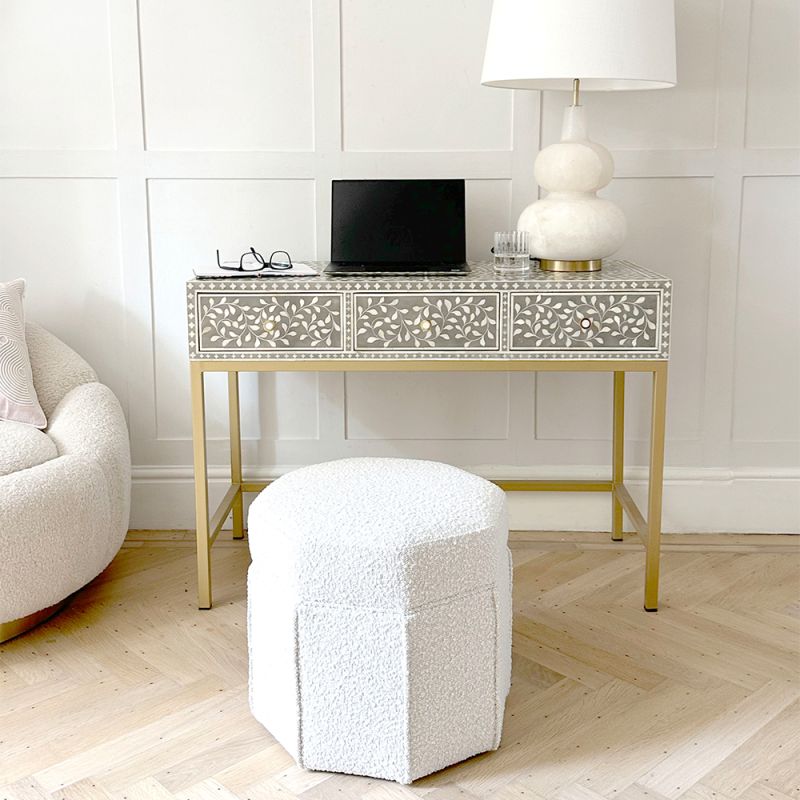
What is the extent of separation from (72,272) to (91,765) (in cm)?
144

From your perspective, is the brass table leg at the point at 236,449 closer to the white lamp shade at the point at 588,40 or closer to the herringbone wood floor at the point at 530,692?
the herringbone wood floor at the point at 530,692

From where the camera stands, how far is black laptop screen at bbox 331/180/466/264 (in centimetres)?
242

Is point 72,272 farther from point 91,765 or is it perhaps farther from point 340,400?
point 91,765

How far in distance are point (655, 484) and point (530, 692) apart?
0.59m

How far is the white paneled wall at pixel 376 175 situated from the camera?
8.59 feet

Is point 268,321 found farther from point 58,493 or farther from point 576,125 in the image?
point 576,125

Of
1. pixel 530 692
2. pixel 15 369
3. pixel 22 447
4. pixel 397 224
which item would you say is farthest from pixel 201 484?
pixel 530 692

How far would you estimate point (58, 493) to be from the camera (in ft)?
7.13

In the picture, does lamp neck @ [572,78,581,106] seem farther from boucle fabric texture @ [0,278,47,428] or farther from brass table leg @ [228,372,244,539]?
boucle fabric texture @ [0,278,47,428]

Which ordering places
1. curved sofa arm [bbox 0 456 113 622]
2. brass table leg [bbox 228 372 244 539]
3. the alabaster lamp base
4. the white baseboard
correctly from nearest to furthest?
curved sofa arm [bbox 0 456 113 622] < the alabaster lamp base < brass table leg [bbox 228 372 244 539] < the white baseboard

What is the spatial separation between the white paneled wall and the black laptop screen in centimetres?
25

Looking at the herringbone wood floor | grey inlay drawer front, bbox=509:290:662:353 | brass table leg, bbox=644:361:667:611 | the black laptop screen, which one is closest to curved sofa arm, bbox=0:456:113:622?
the herringbone wood floor

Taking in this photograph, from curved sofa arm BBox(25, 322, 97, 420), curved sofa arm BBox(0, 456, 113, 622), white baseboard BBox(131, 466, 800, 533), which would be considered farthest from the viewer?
white baseboard BBox(131, 466, 800, 533)

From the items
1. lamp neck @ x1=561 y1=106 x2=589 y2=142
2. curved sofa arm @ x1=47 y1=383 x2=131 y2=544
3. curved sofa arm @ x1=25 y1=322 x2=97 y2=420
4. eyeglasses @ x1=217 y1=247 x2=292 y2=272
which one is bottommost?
curved sofa arm @ x1=47 y1=383 x2=131 y2=544
